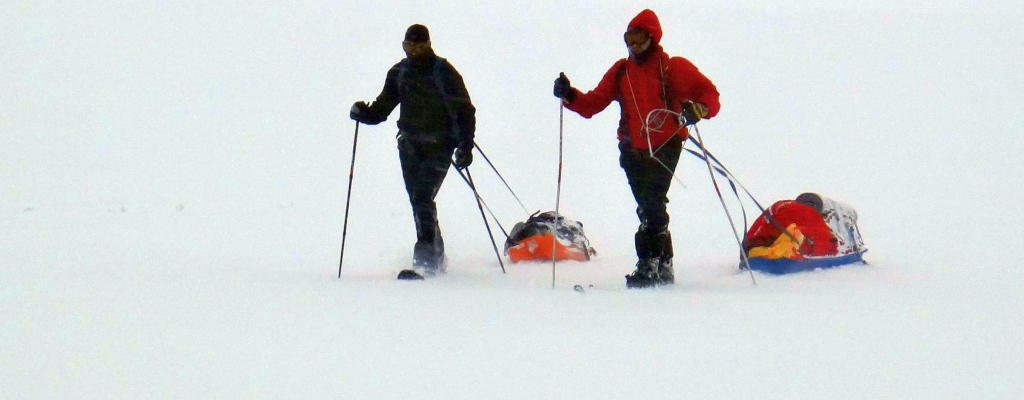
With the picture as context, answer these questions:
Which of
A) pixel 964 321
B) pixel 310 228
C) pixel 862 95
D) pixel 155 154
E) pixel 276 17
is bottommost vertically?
pixel 964 321

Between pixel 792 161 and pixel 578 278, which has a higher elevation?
pixel 792 161

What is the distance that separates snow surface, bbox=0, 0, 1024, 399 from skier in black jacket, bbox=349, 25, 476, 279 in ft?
1.85

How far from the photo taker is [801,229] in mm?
6355

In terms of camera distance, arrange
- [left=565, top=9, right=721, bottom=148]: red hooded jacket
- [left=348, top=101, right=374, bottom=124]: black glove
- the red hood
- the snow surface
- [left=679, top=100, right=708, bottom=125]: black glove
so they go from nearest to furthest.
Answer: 1. the snow surface
2. [left=679, top=100, right=708, bottom=125]: black glove
3. the red hood
4. [left=565, top=9, right=721, bottom=148]: red hooded jacket
5. [left=348, top=101, right=374, bottom=124]: black glove

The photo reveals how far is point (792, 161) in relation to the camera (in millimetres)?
18938

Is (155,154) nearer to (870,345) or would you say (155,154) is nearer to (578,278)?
(578,278)

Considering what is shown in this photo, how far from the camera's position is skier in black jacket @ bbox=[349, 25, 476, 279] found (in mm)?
6289

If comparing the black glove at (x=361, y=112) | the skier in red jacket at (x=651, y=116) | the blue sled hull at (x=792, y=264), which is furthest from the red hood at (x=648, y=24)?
the black glove at (x=361, y=112)

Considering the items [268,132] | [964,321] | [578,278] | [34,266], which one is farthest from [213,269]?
[268,132]

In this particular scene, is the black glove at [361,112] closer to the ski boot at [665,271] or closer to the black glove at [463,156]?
the black glove at [463,156]

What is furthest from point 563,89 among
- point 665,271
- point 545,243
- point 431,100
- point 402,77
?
point 545,243

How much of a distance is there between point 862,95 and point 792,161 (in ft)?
27.5

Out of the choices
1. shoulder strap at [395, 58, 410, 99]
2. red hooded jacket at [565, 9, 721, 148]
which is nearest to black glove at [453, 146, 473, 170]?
shoulder strap at [395, 58, 410, 99]

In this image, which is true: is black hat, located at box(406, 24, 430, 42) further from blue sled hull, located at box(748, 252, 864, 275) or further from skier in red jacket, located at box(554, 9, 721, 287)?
blue sled hull, located at box(748, 252, 864, 275)
